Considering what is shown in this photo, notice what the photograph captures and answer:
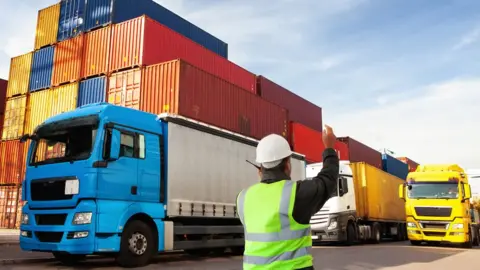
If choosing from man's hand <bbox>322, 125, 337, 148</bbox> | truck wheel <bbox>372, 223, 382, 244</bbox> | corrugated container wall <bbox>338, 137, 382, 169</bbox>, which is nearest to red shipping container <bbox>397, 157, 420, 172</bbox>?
corrugated container wall <bbox>338, 137, 382, 169</bbox>

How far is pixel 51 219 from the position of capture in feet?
23.8

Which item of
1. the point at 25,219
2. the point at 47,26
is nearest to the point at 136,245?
the point at 25,219

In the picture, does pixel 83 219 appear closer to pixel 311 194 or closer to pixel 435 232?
pixel 311 194

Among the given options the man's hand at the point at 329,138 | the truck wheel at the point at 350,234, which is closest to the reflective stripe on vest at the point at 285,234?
the man's hand at the point at 329,138

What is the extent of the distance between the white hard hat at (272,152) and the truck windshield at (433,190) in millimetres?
14516

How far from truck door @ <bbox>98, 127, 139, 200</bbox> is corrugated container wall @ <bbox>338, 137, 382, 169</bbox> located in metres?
21.0

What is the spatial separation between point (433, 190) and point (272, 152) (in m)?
14.8

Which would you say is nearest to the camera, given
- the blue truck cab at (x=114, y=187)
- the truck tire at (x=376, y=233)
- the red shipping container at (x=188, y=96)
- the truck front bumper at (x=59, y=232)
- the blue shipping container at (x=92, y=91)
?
the truck front bumper at (x=59, y=232)

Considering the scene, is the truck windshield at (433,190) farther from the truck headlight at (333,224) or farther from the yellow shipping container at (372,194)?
the truck headlight at (333,224)

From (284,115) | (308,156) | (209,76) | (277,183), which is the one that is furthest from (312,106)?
(277,183)

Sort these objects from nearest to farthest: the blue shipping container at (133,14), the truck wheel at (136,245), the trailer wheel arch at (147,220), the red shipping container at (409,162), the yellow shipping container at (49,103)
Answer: the truck wheel at (136,245) < the trailer wheel arch at (147,220) < the yellow shipping container at (49,103) < the blue shipping container at (133,14) < the red shipping container at (409,162)

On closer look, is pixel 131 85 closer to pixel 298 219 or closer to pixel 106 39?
pixel 106 39

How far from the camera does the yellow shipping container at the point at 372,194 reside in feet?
55.8

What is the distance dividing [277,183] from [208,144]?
7734 mm
